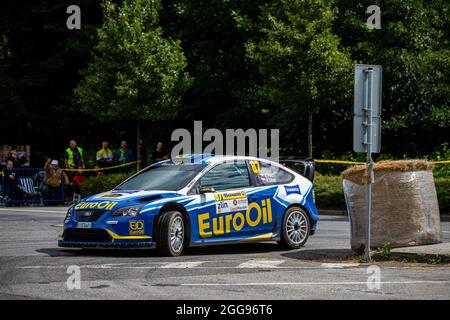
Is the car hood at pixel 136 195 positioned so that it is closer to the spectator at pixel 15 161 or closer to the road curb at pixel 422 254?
the road curb at pixel 422 254

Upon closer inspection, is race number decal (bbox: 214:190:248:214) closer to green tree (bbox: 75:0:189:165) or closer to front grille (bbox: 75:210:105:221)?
front grille (bbox: 75:210:105:221)

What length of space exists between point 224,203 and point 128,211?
1.63 metres

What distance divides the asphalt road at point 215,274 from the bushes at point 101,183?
47.9 feet

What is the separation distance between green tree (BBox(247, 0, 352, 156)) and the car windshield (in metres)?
16.5

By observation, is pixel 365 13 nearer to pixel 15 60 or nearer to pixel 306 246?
pixel 15 60

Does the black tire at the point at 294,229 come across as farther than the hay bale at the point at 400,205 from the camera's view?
Yes

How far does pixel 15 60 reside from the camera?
163 ft

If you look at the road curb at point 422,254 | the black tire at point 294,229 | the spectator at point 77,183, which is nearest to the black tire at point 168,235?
the black tire at point 294,229

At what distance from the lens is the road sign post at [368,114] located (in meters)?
14.5

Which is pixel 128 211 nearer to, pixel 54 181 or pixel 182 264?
pixel 182 264

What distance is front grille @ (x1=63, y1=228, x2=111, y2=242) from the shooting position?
50.1 feet

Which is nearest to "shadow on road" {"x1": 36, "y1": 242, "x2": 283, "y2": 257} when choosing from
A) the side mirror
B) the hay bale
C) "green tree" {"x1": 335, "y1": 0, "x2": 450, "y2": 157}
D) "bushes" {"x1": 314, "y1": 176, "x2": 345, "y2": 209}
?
the side mirror
